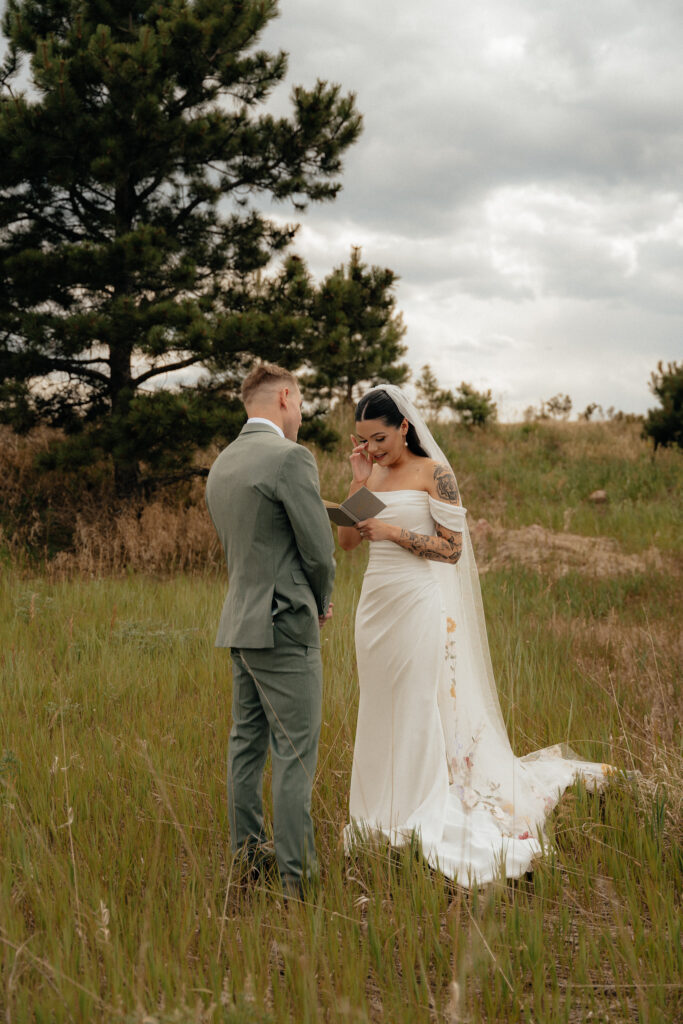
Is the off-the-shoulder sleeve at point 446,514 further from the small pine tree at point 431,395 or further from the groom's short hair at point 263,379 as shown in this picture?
the small pine tree at point 431,395

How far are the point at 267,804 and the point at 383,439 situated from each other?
75.0 inches

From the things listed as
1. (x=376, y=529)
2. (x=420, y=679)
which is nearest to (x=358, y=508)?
(x=376, y=529)

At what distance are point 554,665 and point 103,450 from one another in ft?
21.8

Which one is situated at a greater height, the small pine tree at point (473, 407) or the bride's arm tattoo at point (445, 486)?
the small pine tree at point (473, 407)

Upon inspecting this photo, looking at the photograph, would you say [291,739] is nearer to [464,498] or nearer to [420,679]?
[420,679]

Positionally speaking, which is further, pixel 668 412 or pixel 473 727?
pixel 668 412

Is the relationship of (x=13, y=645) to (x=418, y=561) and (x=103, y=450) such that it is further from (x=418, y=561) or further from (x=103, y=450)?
(x=103, y=450)

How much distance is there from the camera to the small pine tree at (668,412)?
1748 centimetres

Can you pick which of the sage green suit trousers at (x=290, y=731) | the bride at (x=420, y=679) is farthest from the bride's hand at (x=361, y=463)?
the sage green suit trousers at (x=290, y=731)

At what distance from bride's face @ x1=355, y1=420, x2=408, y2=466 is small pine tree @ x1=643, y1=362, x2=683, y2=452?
1586 centimetres

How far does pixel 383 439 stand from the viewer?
3.63m

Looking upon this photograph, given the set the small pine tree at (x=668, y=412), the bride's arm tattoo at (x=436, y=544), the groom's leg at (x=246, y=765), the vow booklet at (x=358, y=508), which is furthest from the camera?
the small pine tree at (x=668, y=412)

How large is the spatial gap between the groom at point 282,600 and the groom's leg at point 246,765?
78 mm

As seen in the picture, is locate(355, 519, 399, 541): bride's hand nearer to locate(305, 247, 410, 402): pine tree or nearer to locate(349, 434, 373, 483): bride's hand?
locate(349, 434, 373, 483): bride's hand
